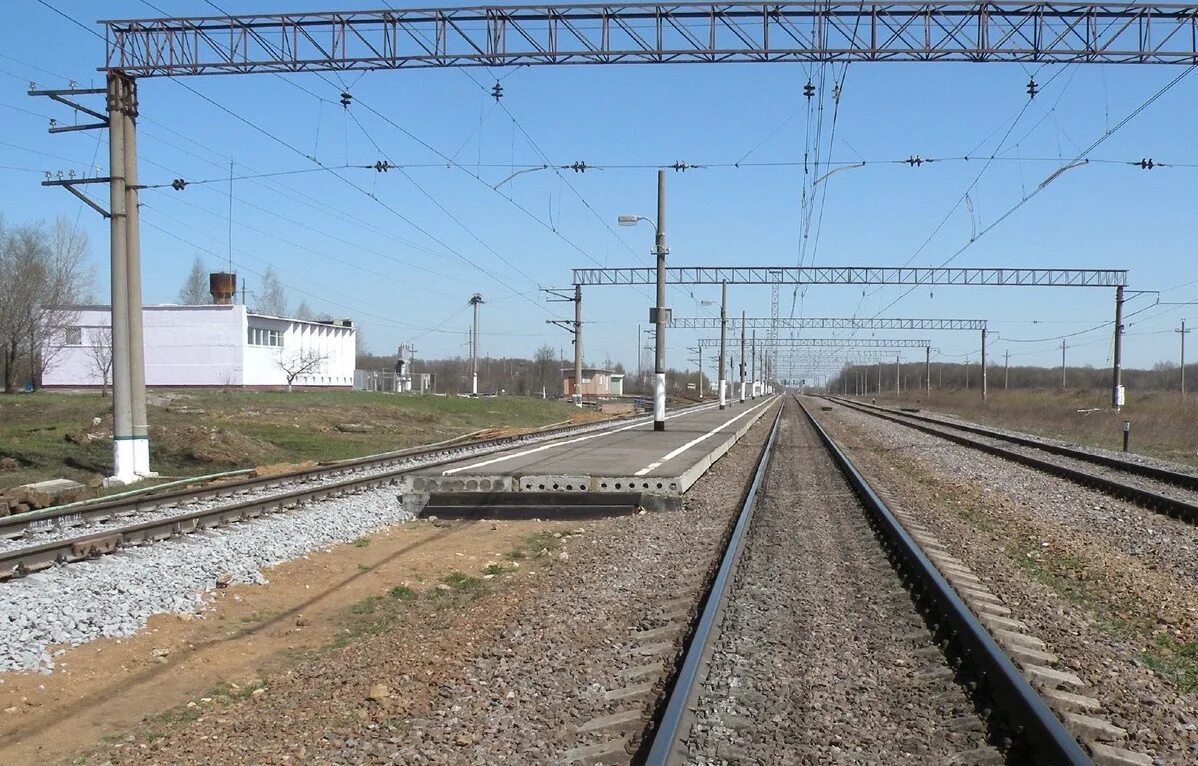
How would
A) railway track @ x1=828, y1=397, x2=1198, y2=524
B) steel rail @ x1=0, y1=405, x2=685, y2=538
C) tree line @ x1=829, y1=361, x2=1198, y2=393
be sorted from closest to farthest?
1. steel rail @ x1=0, y1=405, x2=685, y2=538
2. railway track @ x1=828, y1=397, x2=1198, y2=524
3. tree line @ x1=829, y1=361, x2=1198, y2=393

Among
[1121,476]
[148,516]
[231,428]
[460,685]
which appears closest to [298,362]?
[231,428]

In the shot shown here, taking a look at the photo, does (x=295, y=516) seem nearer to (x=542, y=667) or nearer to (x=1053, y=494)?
(x=542, y=667)

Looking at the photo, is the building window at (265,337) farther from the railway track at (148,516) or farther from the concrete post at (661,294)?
the railway track at (148,516)

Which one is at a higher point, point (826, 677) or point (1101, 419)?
point (826, 677)

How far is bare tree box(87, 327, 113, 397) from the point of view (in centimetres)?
5638

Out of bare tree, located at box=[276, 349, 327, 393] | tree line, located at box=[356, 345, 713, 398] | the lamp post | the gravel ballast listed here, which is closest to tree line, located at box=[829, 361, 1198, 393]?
tree line, located at box=[356, 345, 713, 398]

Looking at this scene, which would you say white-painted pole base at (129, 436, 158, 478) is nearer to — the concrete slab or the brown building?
the concrete slab

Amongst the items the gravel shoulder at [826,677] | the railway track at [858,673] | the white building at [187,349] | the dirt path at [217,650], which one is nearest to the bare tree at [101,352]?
the white building at [187,349]

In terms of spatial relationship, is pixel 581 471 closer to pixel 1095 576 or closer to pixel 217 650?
pixel 1095 576

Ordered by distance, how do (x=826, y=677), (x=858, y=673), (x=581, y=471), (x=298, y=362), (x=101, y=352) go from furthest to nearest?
1. (x=298, y=362)
2. (x=101, y=352)
3. (x=581, y=471)
4. (x=858, y=673)
5. (x=826, y=677)

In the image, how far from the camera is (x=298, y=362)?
247 ft

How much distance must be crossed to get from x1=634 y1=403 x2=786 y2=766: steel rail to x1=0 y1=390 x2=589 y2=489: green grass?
50.7ft

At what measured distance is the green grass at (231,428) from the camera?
24234 millimetres

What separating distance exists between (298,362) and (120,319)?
2198 inches
